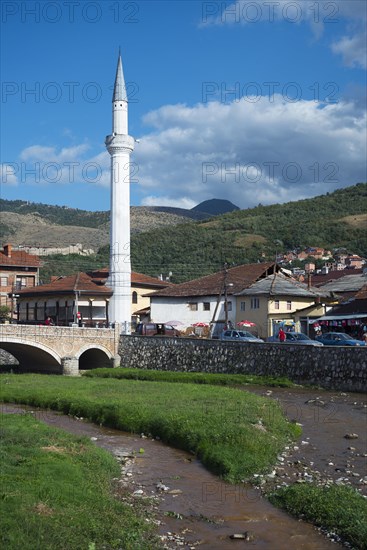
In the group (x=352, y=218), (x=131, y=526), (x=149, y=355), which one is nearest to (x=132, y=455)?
(x=131, y=526)

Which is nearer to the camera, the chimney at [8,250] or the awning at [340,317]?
the awning at [340,317]

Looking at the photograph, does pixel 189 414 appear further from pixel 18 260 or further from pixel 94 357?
pixel 18 260

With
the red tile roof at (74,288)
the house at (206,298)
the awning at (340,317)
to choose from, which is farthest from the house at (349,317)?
the red tile roof at (74,288)

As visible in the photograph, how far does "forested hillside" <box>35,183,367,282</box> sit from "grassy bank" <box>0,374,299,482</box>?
60204mm

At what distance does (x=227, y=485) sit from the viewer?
18.2 meters

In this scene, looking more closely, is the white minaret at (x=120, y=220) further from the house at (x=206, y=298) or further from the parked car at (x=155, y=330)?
the parked car at (x=155, y=330)

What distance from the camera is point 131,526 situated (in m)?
14.0

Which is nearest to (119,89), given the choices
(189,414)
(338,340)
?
(338,340)

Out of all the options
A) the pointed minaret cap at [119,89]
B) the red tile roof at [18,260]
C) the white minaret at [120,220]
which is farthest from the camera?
the red tile roof at [18,260]

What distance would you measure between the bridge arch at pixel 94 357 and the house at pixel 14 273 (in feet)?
81.6

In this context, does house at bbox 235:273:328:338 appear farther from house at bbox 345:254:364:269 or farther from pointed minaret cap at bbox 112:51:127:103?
house at bbox 345:254:364:269

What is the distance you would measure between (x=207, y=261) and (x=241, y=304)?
46755 millimetres

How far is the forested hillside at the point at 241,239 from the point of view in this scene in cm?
10538

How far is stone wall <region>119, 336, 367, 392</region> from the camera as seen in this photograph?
3625 cm
